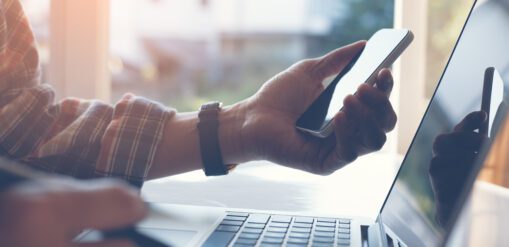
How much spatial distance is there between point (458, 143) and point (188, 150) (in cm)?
39

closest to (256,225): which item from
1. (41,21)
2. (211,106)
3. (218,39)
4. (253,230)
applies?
(253,230)

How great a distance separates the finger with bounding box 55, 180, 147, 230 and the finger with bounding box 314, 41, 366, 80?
0.52 m

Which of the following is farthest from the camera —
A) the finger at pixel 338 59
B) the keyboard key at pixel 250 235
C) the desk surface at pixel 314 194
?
the finger at pixel 338 59

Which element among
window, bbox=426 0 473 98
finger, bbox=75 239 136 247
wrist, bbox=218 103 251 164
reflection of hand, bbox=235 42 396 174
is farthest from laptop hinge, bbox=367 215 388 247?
window, bbox=426 0 473 98

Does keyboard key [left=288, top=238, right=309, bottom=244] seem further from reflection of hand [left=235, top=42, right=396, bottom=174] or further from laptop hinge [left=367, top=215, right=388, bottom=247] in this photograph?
reflection of hand [left=235, top=42, right=396, bottom=174]

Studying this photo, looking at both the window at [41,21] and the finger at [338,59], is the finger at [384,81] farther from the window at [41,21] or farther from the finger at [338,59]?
the window at [41,21]

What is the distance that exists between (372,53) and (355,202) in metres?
0.22

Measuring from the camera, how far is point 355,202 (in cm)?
83

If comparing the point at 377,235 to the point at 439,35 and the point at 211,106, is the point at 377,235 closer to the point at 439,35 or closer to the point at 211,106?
the point at 211,106

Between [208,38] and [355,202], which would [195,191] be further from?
[208,38]

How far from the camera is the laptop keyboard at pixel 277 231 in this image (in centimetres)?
51

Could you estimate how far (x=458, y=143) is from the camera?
46 cm

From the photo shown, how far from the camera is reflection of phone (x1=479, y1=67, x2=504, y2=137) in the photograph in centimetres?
42

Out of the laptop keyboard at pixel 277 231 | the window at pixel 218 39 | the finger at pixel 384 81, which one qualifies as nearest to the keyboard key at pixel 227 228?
the laptop keyboard at pixel 277 231
